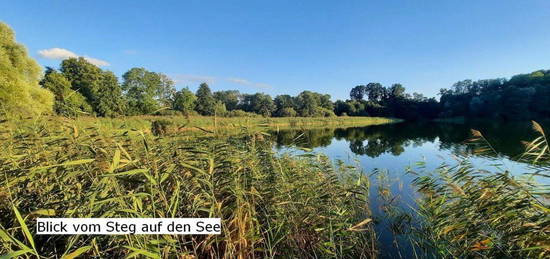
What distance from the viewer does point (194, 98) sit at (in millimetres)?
10891

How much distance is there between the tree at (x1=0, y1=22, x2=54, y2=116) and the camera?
669 inches

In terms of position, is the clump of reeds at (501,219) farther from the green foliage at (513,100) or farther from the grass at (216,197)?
the green foliage at (513,100)

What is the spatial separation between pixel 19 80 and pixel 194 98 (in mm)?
17230

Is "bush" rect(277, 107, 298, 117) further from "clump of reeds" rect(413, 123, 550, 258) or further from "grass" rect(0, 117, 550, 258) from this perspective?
"clump of reeds" rect(413, 123, 550, 258)

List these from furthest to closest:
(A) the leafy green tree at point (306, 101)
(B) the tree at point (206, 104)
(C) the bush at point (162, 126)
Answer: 1. (A) the leafy green tree at point (306, 101)
2. (C) the bush at point (162, 126)
3. (B) the tree at point (206, 104)

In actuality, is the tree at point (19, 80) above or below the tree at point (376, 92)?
below

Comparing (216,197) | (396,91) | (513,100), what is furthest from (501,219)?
(396,91)

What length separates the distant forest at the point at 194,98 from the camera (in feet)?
13.0

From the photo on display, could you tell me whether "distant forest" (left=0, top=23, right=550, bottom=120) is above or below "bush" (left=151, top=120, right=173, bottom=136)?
above

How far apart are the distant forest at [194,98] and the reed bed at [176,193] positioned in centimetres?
49

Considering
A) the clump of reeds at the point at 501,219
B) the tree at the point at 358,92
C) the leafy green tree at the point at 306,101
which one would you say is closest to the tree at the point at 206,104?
the clump of reeds at the point at 501,219

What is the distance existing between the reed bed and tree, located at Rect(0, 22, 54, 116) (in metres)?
16.6

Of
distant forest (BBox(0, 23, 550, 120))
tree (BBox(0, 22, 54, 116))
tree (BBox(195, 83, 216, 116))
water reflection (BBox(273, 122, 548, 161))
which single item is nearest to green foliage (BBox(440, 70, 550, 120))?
distant forest (BBox(0, 23, 550, 120))

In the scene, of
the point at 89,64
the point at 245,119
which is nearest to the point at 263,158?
the point at 245,119
